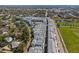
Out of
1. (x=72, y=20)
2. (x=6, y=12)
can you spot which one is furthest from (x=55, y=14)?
(x=6, y=12)

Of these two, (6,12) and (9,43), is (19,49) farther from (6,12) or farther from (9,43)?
(6,12)

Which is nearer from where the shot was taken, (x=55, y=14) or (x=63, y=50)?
(x=63, y=50)

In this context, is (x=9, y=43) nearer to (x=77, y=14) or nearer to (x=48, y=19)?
(x=48, y=19)

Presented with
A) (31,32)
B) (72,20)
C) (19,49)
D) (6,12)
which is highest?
(6,12)

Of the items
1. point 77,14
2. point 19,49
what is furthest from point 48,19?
point 19,49

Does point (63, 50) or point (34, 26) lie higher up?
point (34, 26)
